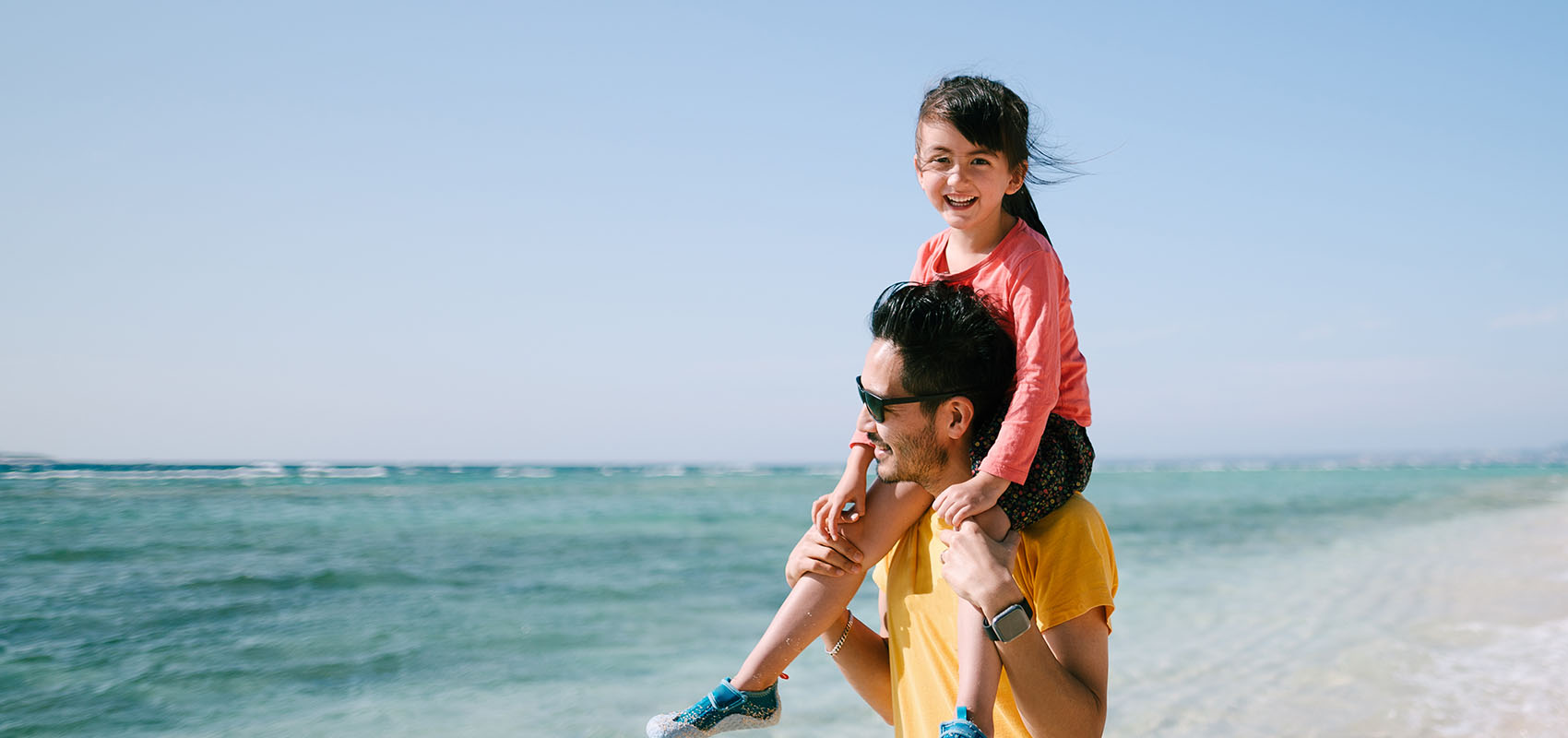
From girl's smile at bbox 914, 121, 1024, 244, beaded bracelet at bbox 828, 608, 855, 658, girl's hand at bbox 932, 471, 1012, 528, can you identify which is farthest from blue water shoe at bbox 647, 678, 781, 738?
girl's smile at bbox 914, 121, 1024, 244

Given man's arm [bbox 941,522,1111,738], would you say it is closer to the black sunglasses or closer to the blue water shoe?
the black sunglasses

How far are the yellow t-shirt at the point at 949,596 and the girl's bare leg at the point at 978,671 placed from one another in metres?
0.14

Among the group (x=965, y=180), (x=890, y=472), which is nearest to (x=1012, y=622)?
(x=890, y=472)

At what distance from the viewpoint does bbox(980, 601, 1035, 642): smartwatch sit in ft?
6.69

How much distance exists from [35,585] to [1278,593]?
35.5 feet

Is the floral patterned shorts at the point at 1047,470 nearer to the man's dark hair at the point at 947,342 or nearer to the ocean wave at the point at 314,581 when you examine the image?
the man's dark hair at the point at 947,342

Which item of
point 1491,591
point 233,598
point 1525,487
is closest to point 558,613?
point 233,598

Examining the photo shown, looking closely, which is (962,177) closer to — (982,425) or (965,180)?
(965,180)

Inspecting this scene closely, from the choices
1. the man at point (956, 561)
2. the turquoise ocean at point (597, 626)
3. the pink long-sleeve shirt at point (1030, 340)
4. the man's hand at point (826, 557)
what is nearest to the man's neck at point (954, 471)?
the man at point (956, 561)

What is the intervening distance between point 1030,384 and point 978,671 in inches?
23.9

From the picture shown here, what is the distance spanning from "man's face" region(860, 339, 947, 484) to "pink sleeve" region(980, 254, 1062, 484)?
0.16m

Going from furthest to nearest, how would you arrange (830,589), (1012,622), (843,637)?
(843,637), (830,589), (1012,622)

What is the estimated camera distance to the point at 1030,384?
221 centimetres

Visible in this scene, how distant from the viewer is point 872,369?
2.37m
